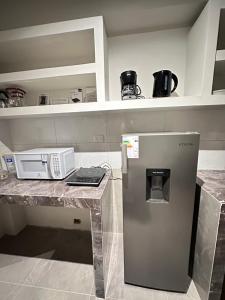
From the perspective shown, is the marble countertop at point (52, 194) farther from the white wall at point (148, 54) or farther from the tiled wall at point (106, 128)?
the white wall at point (148, 54)

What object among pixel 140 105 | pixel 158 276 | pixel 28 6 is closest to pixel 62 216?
pixel 158 276

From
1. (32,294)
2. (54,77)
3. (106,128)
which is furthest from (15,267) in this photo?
(54,77)

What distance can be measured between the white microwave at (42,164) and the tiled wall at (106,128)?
11.7 inches

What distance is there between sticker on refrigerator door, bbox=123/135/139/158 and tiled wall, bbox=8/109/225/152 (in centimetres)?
51

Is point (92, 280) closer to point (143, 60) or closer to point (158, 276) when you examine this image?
point (158, 276)

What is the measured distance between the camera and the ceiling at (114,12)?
39.1 inches

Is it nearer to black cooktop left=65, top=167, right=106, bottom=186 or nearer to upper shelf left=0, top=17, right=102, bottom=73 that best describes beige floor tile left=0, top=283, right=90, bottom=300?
black cooktop left=65, top=167, right=106, bottom=186

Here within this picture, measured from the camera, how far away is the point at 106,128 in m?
1.43

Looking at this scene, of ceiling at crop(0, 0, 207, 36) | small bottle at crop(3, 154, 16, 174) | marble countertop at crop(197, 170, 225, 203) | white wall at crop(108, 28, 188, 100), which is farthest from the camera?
small bottle at crop(3, 154, 16, 174)

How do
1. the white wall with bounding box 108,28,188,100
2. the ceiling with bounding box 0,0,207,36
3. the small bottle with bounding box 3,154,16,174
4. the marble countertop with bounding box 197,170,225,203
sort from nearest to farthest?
the marble countertop with bounding box 197,170,225,203 < the ceiling with bounding box 0,0,207,36 < the white wall with bounding box 108,28,188,100 < the small bottle with bounding box 3,154,16,174

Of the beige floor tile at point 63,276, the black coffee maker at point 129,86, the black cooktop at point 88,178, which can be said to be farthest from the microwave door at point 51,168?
A: the beige floor tile at point 63,276

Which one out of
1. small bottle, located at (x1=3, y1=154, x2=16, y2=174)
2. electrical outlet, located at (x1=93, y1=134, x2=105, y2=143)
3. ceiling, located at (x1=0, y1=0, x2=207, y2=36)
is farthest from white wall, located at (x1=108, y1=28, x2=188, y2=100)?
small bottle, located at (x1=3, y1=154, x2=16, y2=174)

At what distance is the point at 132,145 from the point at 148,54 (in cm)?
90

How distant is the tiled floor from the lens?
1.08 m
